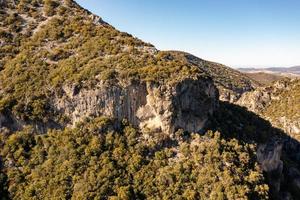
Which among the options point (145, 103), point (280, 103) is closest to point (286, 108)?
point (280, 103)

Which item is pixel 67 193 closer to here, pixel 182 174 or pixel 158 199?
pixel 158 199

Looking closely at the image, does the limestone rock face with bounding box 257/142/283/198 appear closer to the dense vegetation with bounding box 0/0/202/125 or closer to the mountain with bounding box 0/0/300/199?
the mountain with bounding box 0/0/300/199

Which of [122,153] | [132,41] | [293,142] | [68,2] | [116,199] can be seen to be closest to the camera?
[116,199]

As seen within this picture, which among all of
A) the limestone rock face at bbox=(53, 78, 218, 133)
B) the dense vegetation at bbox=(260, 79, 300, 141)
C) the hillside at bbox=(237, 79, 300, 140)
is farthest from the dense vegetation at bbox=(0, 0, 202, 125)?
the hillside at bbox=(237, 79, 300, 140)

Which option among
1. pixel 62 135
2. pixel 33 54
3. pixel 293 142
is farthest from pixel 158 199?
pixel 293 142

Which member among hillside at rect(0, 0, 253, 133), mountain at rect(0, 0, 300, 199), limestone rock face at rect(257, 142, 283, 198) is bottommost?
limestone rock face at rect(257, 142, 283, 198)

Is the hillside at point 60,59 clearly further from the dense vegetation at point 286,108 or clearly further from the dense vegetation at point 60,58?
the dense vegetation at point 286,108
